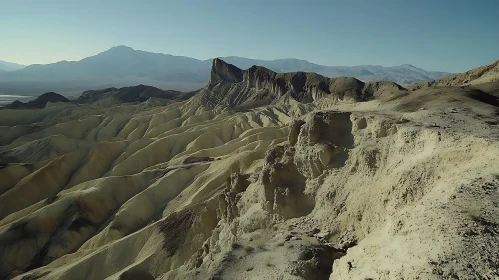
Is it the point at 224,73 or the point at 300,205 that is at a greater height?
the point at 224,73

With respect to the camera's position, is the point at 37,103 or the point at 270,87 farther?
the point at 37,103

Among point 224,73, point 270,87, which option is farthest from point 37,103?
point 270,87

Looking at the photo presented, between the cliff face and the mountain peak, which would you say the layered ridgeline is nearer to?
the cliff face

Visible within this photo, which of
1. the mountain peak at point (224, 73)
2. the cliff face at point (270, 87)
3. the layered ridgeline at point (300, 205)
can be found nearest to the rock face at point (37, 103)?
the cliff face at point (270, 87)

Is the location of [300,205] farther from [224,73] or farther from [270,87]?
[224,73]

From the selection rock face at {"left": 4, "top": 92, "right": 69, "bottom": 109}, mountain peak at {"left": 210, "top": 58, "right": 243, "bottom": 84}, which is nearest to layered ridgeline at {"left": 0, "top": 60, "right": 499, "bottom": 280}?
mountain peak at {"left": 210, "top": 58, "right": 243, "bottom": 84}

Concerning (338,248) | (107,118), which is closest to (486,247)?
(338,248)

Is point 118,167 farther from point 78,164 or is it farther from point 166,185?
point 166,185
